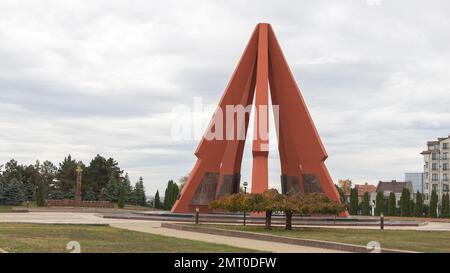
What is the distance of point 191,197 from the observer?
34938 millimetres

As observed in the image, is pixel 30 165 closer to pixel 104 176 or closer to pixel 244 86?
pixel 104 176

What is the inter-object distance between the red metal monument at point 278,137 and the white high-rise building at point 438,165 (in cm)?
4835

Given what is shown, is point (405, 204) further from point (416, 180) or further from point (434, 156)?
point (416, 180)

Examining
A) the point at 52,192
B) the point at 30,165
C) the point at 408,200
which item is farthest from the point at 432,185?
the point at 30,165

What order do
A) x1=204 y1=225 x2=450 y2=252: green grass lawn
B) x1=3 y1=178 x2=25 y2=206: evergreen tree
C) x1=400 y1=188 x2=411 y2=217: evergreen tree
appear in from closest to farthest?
x1=204 y1=225 x2=450 y2=252: green grass lawn → x1=400 y1=188 x2=411 y2=217: evergreen tree → x1=3 y1=178 x2=25 y2=206: evergreen tree

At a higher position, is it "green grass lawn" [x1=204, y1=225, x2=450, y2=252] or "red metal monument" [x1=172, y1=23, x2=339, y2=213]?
"red metal monument" [x1=172, y1=23, x2=339, y2=213]

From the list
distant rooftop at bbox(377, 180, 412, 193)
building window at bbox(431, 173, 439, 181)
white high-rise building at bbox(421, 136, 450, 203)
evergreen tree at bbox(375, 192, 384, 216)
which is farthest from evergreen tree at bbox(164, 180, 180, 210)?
distant rooftop at bbox(377, 180, 412, 193)

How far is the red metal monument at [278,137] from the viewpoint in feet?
111

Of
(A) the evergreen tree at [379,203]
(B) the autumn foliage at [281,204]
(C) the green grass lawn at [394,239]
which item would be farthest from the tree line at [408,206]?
(C) the green grass lawn at [394,239]

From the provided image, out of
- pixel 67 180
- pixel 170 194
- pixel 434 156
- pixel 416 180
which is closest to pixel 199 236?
pixel 170 194

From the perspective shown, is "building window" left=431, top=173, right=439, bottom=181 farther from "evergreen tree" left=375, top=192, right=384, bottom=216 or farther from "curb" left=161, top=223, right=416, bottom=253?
"curb" left=161, top=223, right=416, bottom=253

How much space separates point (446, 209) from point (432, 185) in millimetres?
31434

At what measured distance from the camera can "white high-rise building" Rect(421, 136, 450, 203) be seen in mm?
76500

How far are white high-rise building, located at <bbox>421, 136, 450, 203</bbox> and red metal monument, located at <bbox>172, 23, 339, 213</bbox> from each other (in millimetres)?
48352
